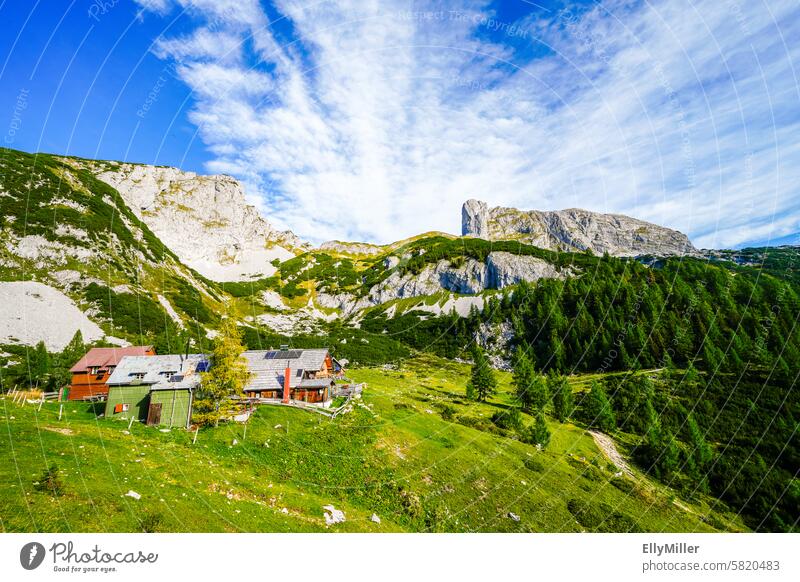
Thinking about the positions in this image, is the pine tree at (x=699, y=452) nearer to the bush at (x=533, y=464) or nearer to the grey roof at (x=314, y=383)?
the bush at (x=533, y=464)

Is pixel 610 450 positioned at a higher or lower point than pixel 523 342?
lower

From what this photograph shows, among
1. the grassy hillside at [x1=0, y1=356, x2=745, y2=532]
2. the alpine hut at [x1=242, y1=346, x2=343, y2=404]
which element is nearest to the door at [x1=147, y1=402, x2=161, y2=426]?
the grassy hillside at [x1=0, y1=356, x2=745, y2=532]

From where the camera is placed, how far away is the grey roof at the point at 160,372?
37.8m

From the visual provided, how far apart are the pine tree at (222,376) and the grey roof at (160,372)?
11.0 ft

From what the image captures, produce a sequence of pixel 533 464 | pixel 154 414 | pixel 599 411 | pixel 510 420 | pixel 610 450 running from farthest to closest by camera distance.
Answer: pixel 599 411, pixel 610 450, pixel 510 420, pixel 533 464, pixel 154 414

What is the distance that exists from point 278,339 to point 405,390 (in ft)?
281

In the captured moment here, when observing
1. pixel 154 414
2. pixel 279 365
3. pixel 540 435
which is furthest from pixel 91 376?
pixel 540 435

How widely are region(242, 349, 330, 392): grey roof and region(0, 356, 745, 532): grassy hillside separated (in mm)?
8722

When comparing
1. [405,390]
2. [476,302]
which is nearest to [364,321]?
[476,302]

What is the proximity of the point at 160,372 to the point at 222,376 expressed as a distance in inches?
588

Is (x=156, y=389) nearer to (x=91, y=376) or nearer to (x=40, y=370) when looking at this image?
(x=91, y=376)

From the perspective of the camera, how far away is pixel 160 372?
141 ft
